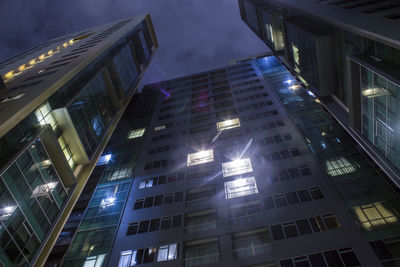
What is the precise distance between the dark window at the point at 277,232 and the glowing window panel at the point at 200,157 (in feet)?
42.8

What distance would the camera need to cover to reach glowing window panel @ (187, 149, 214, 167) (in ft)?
114

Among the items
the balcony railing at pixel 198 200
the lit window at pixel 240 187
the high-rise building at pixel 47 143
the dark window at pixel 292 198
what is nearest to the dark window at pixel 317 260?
the dark window at pixel 292 198

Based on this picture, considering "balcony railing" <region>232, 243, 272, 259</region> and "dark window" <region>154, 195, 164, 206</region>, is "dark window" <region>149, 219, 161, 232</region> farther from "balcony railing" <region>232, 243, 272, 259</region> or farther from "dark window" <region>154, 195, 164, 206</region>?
"balcony railing" <region>232, 243, 272, 259</region>

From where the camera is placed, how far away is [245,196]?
27.8m

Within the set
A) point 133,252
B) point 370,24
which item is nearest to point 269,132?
point 370,24

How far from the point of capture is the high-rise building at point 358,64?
20.2 metres

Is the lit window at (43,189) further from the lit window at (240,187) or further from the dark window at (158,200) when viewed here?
the lit window at (240,187)

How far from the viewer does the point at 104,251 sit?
25.9m

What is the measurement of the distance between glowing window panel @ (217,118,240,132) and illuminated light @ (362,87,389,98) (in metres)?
19.8

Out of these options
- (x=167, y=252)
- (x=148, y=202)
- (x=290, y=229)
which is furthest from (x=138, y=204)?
(x=290, y=229)

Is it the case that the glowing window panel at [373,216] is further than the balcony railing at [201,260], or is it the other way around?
the balcony railing at [201,260]

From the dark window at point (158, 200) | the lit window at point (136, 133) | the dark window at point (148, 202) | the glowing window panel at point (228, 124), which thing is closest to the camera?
the dark window at point (158, 200)

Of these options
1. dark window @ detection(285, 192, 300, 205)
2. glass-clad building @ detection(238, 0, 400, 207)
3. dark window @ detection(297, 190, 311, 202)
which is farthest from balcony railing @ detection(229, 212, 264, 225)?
glass-clad building @ detection(238, 0, 400, 207)

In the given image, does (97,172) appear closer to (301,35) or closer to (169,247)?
(169,247)
